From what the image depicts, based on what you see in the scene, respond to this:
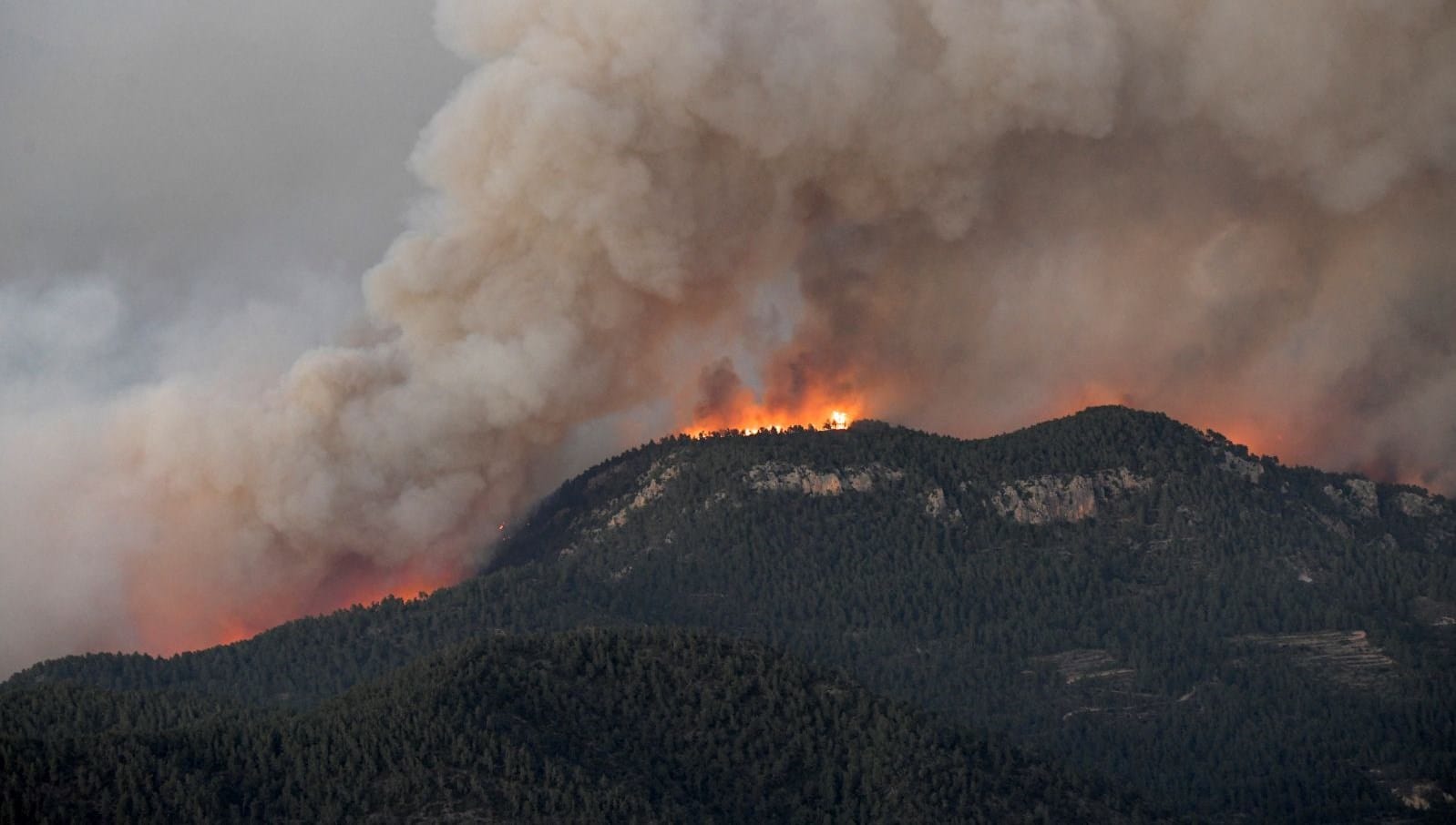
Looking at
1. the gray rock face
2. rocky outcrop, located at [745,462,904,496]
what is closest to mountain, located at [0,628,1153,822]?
rocky outcrop, located at [745,462,904,496]

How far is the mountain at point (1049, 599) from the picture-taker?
14100 centimetres

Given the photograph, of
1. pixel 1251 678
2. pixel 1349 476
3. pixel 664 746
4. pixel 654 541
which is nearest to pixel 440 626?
pixel 654 541

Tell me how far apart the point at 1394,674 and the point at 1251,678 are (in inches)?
233

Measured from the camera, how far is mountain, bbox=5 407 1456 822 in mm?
141000

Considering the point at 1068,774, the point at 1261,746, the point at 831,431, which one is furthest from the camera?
the point at 831,431

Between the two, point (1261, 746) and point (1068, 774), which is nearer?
point (1068, 774)

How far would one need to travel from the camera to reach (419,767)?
119 meters

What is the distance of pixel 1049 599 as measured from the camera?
15462 cm

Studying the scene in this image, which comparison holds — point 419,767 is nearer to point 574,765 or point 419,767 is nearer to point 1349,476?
point 574,765

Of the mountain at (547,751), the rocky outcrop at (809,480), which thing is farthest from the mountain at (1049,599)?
the mountain at (547,751)

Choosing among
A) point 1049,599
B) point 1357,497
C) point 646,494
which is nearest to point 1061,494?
point 1049,599

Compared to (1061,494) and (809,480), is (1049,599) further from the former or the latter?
(809,480)

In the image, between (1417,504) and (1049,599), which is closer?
(1049,599)

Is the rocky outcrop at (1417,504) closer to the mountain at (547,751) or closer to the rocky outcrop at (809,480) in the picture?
the rocky outcrop at (809,480)
